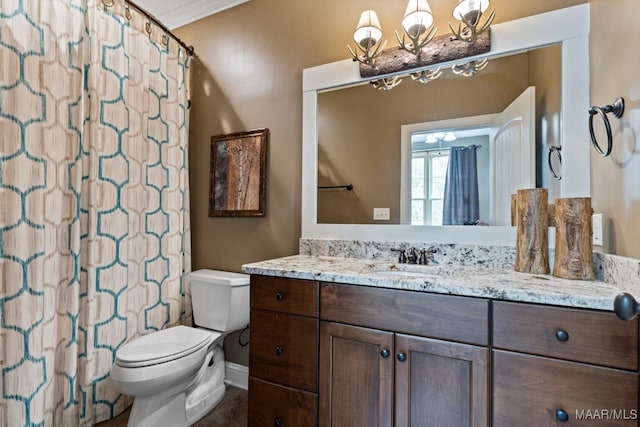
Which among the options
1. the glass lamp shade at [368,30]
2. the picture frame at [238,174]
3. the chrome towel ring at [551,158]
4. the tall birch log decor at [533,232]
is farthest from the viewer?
the picture frame at [238,174]

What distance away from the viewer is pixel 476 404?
96 centimetres

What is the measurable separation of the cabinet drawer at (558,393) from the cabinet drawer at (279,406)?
0.68 metres

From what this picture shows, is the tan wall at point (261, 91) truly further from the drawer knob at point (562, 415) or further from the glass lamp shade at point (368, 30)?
the drawer knob at point (562, 415)

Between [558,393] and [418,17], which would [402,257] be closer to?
[558,393]

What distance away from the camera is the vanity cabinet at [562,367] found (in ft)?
2.67

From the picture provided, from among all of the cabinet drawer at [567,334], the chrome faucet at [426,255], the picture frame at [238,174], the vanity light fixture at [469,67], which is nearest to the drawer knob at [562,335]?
the cabinet drawer at [567,334]

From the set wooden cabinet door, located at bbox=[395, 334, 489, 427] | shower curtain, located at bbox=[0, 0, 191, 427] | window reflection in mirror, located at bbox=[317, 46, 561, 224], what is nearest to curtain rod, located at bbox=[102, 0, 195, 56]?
shower curtain, located at bbox=[0, 0, 191, 427]

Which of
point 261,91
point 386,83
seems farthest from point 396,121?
point 261,91

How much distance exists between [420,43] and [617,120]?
0.89 meters

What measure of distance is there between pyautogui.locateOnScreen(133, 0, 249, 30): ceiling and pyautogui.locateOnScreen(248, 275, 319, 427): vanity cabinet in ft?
6.61

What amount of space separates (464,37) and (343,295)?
133 cm

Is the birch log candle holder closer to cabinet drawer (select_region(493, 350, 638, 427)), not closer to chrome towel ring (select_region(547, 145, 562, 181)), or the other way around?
chrome towel ring (select_region(547, 145, 562, 181))

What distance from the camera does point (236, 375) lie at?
2074 millimetres

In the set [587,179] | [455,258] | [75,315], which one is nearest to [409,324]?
[455,258]
